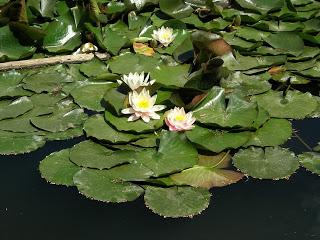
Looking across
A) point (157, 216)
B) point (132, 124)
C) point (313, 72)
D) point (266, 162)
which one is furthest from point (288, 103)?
point (157, 216)

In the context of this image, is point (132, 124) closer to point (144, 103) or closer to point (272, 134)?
point (144, 103)

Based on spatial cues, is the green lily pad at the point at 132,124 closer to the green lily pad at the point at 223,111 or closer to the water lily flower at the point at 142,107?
the water lily flower at the point at 142,107

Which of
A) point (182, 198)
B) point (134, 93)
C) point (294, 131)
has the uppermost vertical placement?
point (134, 93)

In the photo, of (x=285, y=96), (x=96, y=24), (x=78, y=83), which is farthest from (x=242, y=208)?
(x=96, y=24)

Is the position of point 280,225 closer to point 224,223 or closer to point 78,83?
point 224,223

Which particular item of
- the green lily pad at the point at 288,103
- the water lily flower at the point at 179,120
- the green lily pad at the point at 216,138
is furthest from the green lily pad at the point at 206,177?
the green lily pad at the point at 288,103
